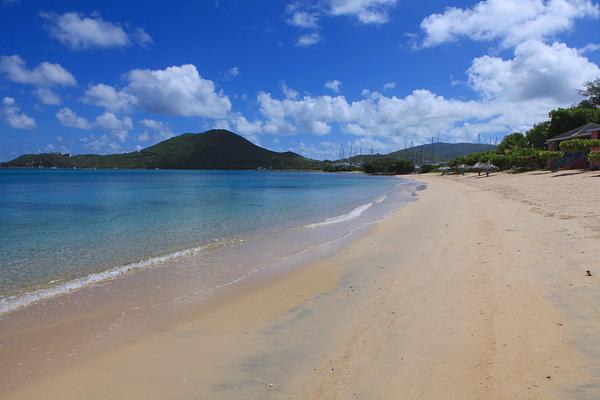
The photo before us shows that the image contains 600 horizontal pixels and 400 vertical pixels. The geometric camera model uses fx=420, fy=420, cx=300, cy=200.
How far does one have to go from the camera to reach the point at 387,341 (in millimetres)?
5273

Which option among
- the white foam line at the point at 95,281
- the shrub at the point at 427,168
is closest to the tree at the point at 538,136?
the shrub at the point at 427,168

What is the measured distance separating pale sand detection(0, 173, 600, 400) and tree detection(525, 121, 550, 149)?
6704cm

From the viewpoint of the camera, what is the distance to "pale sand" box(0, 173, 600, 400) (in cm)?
423

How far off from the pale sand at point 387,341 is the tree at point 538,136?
67.0 meters

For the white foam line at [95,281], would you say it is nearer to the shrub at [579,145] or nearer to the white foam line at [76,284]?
the white foam line at [76,284]

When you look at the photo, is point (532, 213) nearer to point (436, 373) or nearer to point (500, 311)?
point (500, 311)

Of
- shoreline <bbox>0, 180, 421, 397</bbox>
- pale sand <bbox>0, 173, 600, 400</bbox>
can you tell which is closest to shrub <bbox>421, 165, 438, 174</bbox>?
pale sand <bbox>0, 173, 600, 400</bbox>

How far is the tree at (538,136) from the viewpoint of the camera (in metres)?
67.3

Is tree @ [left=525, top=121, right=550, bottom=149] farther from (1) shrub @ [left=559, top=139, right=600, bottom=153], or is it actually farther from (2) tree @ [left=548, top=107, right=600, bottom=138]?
(1) shrub @ [left=559, top=139, right=600, bottom=153]

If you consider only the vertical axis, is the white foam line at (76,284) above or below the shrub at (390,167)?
below

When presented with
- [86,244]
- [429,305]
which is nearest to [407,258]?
[429,305]

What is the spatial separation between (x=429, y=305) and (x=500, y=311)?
101 cm

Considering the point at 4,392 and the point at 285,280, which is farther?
the point at 285,280

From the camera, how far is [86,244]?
14.4 m
